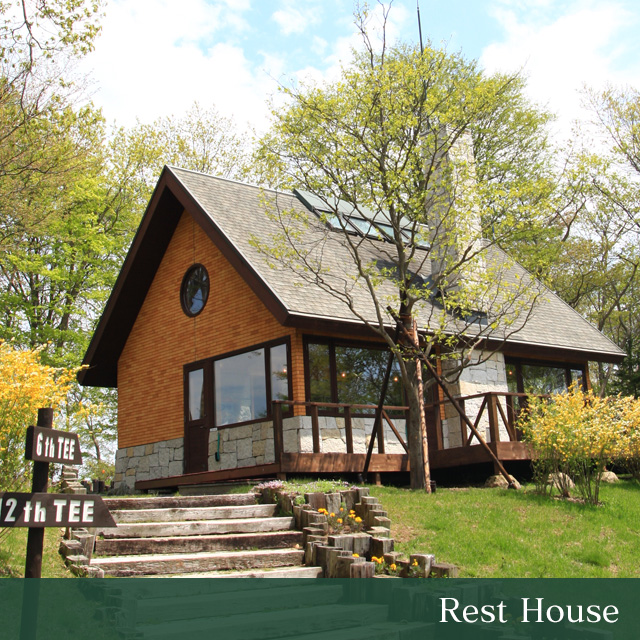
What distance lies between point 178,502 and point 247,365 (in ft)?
16.9

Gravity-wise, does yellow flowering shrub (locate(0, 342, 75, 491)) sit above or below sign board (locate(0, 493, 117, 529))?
above

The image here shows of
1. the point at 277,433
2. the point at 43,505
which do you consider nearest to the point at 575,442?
the point at 277,433

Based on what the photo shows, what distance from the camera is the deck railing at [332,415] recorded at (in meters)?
12.6

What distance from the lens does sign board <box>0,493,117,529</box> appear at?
424 cm

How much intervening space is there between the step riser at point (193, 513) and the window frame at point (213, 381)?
411 centimetres

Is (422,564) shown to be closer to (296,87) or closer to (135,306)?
(296,87)

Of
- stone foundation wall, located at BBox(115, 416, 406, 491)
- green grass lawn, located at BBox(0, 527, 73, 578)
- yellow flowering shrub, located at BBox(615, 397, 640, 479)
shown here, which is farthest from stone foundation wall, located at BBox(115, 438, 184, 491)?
yellow flowering shrub, located at BBox(615, 397, 640, 479)

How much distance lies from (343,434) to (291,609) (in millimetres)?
7086

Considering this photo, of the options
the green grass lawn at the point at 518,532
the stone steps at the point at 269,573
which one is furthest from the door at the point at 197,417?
the stone steps at the point at 269,573

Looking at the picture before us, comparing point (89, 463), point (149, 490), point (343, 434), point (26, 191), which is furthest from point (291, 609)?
point (89, 463)

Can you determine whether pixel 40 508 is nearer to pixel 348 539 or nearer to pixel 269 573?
pixel 269 573

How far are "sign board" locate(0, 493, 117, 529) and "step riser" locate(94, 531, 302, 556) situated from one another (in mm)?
3263

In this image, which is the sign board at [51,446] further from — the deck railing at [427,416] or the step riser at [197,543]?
the deck railing at [427,416]

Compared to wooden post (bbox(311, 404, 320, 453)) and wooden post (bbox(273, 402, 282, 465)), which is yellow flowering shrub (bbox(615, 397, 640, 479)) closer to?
wooden post (bbox(311, 404, 320, 453))
